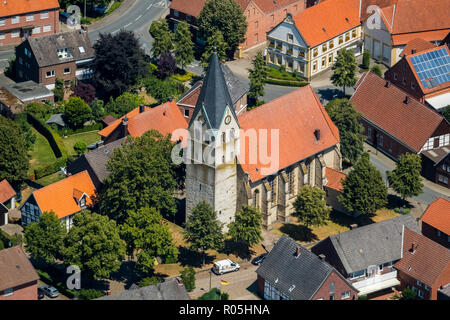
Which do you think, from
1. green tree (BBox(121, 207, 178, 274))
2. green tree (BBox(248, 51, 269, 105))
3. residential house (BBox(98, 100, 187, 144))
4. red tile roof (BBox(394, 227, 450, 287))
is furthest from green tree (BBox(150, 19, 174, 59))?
red tile roof (BBox(394, 227, 450, 287))

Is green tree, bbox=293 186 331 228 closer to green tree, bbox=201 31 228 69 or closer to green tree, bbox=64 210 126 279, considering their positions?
green tree, bbox=64 210 126 279

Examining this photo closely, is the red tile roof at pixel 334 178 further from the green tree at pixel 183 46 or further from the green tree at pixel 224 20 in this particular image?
the green tree at pixel 224 20

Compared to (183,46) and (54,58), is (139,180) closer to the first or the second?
(54,58)

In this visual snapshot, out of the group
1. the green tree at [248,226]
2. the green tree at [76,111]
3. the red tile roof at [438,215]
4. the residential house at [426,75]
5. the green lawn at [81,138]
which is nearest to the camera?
the green tree at [248,226]

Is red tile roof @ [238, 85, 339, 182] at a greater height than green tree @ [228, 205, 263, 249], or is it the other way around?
red tile roof @ [238, 85, 339, 182]

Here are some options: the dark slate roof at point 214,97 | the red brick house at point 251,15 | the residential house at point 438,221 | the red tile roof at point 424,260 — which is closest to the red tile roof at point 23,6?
the red brick house at point 251,15

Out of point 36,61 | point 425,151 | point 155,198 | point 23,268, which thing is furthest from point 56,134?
point 425,151
